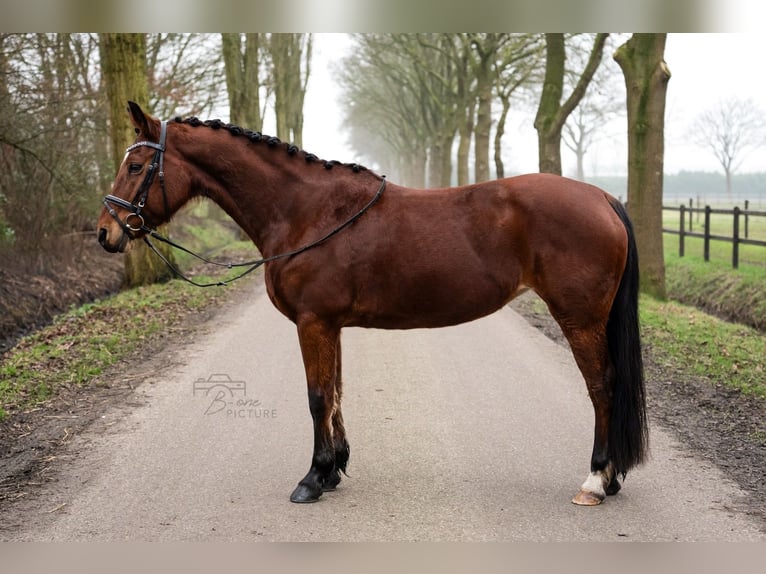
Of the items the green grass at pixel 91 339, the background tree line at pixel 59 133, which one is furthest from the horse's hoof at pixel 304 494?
the background tree line at pixel 59 133

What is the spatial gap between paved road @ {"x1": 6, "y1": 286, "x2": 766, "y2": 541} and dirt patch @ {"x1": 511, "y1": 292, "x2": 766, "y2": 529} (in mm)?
142

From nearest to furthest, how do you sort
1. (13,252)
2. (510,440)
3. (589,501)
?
1. (589,501)
2. (510,440)
3. (13,252)

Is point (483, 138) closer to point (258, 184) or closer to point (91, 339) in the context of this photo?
point (91, 339)

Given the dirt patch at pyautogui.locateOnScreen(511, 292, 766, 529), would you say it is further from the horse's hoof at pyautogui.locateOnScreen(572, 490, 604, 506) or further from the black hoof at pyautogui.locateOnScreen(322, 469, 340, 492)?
the black hoof at pyautogui.locateOnScreen(322, 469, 340, 492)

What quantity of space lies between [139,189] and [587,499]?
10.3ft

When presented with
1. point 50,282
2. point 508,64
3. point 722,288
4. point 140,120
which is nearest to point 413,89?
point 508,64

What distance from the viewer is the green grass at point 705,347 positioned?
290 inches

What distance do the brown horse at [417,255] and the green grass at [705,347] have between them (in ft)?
8.49

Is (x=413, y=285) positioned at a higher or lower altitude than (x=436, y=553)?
higher

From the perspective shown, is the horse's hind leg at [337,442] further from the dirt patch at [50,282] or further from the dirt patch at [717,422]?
the dirt patch at [50,282]

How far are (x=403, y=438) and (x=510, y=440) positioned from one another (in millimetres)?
751

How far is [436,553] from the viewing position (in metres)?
4.02

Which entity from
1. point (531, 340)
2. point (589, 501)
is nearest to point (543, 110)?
point (531, 340)

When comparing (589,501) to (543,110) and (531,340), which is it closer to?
(531,340)
